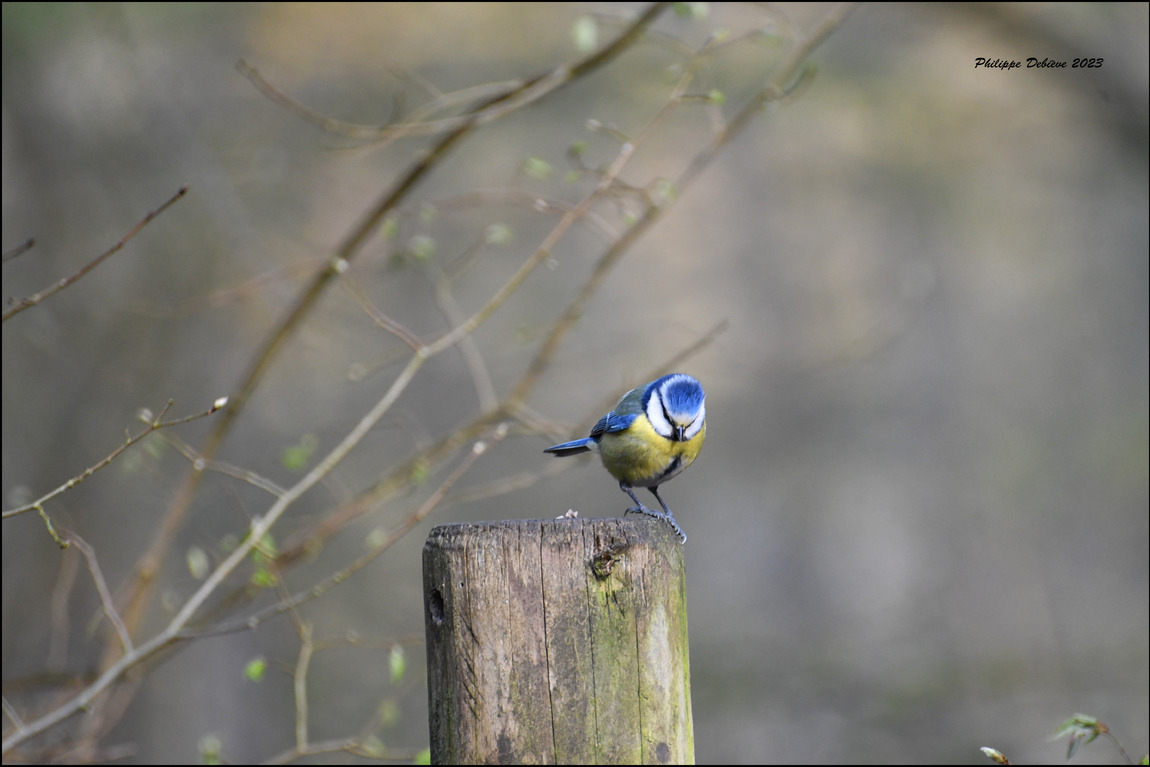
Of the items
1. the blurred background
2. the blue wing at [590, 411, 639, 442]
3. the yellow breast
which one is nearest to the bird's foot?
the yellow breast

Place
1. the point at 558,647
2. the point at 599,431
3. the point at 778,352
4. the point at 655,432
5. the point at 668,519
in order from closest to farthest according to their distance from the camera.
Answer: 1. the point at 558,647
2. the point at 668,519
3. the point at 655,432
4. the point at 599,431
5. the point at 778,352

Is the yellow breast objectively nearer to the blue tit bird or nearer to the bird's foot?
the blue tit bird

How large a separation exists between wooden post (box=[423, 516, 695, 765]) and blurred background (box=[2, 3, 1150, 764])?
337 centimetres

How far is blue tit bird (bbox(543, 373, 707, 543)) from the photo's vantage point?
239 cm

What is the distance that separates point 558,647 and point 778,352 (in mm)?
4063

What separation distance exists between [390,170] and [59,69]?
1.58m

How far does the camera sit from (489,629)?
1364 mm

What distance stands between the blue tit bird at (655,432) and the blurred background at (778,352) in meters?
2.23

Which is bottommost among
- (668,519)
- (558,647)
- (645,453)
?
(558,647)

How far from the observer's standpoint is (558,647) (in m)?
1.35

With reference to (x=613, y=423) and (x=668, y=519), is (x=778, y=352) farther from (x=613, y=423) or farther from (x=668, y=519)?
(x=668, y=519)

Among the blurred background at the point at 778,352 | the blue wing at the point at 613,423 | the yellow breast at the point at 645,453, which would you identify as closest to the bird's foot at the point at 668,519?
the yellow breast at the point at 645,453

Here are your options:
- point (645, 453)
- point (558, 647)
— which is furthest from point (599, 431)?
point (558, 647)

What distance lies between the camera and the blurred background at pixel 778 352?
4.81 meters
